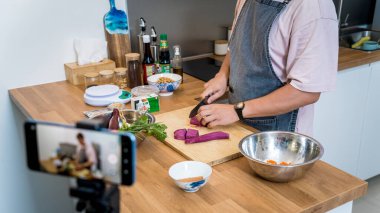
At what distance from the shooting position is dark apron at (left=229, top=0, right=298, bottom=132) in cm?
137

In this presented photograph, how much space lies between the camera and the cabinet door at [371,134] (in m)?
2.36

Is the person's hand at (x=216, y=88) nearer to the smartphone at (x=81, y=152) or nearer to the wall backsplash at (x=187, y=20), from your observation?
the wall backsplash at (x=187, y=20)

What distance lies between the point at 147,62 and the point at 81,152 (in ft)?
4.48

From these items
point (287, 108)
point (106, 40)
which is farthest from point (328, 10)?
point (106, 40)

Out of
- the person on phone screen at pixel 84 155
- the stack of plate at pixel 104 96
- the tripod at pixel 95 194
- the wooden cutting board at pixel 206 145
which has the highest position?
the person on phone screen at pixel 84 155

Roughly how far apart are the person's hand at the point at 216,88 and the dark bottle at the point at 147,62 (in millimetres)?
382

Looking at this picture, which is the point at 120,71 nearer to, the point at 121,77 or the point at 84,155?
the point at 121,77

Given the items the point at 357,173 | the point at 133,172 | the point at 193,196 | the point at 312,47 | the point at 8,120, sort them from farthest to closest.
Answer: the point at 357,173
the point at 8,120
the point at 312,47
the point at 193,196
the point at 133,172

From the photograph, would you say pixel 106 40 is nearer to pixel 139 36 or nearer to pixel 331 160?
pixel 139 36

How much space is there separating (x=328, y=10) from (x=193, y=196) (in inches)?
27.5

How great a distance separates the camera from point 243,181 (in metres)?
1.11

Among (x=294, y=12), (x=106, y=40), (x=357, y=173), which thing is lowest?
(x=357, y=173)

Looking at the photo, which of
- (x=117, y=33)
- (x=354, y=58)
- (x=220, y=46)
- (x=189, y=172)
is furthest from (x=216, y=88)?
(x=354, y=58)

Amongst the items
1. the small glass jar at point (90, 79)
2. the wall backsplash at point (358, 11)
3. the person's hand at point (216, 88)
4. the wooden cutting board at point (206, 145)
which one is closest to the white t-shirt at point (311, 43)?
the wooden cutting board at point (206, 145)
